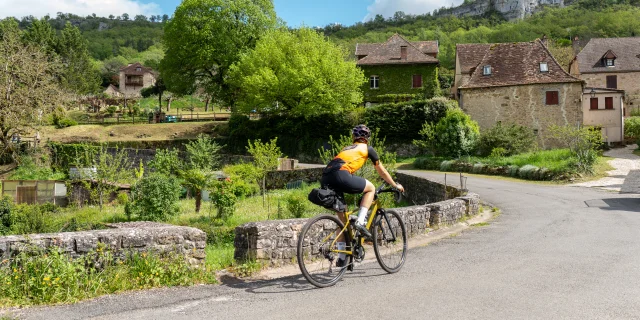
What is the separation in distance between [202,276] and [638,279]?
5.30 metres

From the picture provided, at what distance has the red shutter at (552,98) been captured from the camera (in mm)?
39441

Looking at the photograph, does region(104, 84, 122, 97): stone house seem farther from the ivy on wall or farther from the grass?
the ivy on wall

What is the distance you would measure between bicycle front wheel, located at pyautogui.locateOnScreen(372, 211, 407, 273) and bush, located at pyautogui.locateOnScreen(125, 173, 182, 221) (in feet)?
39.9

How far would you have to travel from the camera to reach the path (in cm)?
1838

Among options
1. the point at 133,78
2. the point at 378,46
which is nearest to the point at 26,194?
the point at 378,46

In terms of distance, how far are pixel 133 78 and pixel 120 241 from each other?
10651 cm

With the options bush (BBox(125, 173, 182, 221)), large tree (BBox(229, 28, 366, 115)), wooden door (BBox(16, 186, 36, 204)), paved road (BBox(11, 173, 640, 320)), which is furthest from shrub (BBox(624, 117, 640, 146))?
wooden door (BBox(16, 186, 36, 204))

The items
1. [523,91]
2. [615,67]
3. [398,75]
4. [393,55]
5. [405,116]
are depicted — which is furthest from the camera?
[615,67]

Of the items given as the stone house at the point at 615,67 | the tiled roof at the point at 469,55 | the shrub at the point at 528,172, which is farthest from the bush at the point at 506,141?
the stone house at the point at 615,67

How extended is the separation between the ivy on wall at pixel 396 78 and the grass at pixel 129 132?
46.5ft

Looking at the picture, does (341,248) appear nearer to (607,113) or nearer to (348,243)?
(348,243)

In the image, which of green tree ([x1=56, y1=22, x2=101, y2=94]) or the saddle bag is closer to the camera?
the saddle bag

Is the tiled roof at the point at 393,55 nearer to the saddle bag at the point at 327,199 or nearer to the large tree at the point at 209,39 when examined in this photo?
the large tree at the point at 209,39

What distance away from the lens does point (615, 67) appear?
2184 inches
